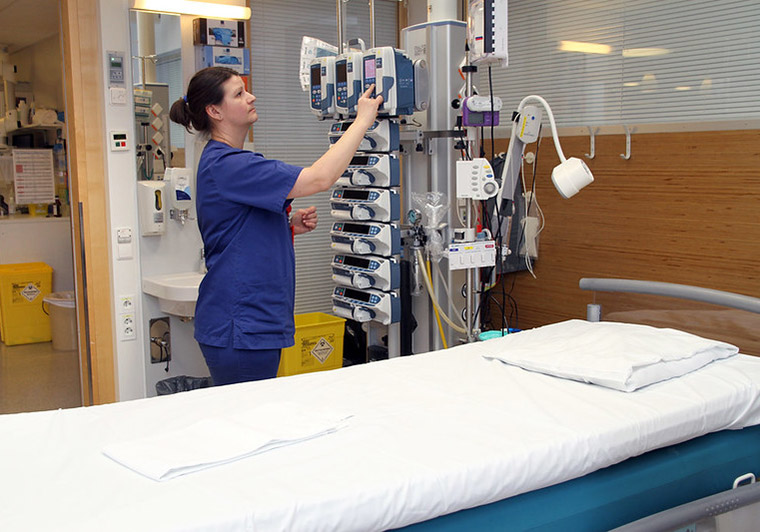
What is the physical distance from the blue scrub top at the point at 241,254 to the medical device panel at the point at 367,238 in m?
1.33

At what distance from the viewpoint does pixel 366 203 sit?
150 inches

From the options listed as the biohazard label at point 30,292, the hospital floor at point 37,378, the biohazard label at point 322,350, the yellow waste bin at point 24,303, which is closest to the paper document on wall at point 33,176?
the yellow waste bin at point 24,303

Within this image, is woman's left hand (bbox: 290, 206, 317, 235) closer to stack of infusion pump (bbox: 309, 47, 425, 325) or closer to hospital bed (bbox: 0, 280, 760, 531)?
hospital bed (bbox: 0, 280, 760, 531)

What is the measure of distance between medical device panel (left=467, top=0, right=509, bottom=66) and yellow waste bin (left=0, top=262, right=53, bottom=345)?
182 inches

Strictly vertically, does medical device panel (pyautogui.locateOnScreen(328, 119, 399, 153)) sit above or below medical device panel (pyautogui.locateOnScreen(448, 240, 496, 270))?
above

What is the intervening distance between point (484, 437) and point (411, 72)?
2.37 metres

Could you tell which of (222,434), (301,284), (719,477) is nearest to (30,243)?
(301,284)

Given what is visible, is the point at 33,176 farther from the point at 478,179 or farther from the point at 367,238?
the point at 478,179

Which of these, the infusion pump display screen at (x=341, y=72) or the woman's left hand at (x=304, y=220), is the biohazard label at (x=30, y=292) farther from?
the woman's left hand at (x=304, y=220)

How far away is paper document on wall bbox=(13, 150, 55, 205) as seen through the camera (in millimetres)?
6918

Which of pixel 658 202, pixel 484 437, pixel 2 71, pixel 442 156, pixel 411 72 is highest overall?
pixel 2 71

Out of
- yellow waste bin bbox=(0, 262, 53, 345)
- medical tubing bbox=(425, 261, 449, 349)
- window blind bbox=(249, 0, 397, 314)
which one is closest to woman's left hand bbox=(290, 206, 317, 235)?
medical tubing bbox=(425, 261, 449, 349)

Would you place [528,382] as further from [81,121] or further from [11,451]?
[81,121]

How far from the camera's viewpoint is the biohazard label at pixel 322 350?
14.0 ft
